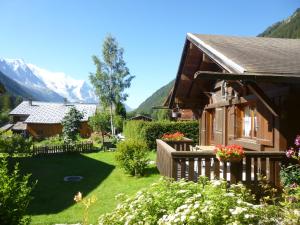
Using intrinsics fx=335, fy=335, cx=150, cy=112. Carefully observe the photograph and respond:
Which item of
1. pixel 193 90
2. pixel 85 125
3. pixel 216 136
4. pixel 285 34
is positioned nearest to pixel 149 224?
pixel 216 136

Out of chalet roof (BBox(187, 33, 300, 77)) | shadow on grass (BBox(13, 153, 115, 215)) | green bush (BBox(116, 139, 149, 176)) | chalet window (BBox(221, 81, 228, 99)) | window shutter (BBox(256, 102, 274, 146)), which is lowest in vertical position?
shadow on grass (BBox(13, 153, 115, 215))

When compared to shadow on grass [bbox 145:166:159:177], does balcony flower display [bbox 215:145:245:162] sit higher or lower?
higher

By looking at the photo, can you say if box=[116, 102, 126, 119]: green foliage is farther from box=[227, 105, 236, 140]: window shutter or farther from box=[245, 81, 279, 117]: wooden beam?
box=[245, 81, 279, 117]: wooden beam

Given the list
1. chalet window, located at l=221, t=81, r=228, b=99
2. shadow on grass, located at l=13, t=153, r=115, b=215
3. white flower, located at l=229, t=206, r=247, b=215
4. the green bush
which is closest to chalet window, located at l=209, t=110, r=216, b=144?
chalet window, located at l=221, t=81, r=228, b=99

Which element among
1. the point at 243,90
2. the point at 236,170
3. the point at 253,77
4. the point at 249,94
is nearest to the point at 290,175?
the point at 236,170

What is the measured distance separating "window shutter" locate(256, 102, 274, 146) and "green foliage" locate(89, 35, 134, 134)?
3221 cm

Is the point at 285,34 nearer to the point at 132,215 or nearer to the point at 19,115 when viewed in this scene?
the point at 19,115

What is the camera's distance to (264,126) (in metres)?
9.79

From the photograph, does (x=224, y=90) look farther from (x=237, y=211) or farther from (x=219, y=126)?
(x=237, y=211)

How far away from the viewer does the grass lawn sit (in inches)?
356

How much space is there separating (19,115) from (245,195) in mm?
61542

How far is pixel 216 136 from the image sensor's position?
14977mm

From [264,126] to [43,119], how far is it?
52.0m

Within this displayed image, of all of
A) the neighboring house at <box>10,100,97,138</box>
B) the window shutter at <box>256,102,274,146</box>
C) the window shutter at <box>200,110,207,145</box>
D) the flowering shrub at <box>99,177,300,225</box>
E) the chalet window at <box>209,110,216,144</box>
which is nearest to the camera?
the flowering shrub at <box>99,177,300,225</box>
